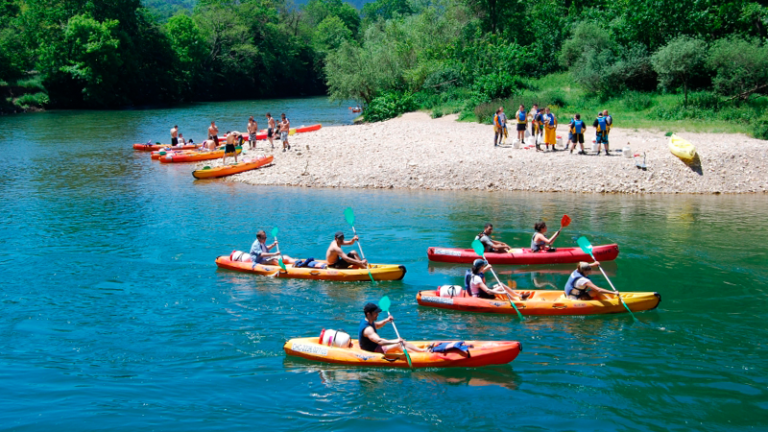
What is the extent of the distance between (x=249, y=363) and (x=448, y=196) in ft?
43.7

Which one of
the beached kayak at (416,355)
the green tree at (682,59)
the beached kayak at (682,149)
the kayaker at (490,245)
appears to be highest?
the green tree at (682,59)

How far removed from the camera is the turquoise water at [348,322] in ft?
32.9

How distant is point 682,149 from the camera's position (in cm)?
2414

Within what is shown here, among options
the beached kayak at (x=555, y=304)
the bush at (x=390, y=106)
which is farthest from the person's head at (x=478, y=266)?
→ the bush at (x=390, y=106)

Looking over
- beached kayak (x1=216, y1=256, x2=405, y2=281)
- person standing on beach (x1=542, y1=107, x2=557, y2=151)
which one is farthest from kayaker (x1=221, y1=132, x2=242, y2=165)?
beached kayak (x1=216, y1=256, x2=405, y2=281)

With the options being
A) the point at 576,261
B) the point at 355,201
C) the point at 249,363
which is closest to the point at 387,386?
the point at 249,363

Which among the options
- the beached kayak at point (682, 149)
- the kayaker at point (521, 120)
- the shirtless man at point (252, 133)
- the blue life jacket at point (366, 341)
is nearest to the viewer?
the blue life jacket at point (366, 341)

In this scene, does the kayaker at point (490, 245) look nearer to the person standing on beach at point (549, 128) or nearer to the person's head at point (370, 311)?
the person's head at point (370, 311)

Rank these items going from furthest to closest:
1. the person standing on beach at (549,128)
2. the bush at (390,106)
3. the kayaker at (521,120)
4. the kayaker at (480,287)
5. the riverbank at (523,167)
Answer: the bush at (390,106) < the kayaker at (521,120) < the person standing on beach at (549,128) < the riverbank at (523,167) < the kayaker at (480,287)

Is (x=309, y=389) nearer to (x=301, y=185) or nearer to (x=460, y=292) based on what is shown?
(x=460, y=292)

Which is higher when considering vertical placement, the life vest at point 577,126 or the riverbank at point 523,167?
the life vest at point 577,126

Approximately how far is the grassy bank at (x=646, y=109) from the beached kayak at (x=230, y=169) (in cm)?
1241

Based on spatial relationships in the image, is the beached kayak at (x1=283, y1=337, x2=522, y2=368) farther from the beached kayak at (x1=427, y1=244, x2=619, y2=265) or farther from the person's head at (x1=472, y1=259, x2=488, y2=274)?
the beached kayak at (x1=427, y1=244, x2=619, y2=265)

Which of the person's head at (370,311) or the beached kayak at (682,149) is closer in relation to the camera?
the person's head at (370,311)
